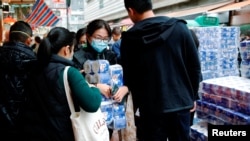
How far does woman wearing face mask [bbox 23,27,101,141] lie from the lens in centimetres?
206

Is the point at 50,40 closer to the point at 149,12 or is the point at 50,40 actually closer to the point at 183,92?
the point at 149,12

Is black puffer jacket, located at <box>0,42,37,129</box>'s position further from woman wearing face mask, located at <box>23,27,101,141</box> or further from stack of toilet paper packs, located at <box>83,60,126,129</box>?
stack of toilet paper packs, located at <box>83,60,126,129</box>

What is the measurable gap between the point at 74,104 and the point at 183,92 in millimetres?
867

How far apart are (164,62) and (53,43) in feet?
2.80

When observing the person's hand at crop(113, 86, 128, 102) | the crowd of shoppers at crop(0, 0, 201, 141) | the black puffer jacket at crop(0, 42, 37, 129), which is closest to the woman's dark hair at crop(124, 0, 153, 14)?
the crowd of shoppers at crop(0, 0, 201, 141)

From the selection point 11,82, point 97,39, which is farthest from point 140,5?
point 11,82

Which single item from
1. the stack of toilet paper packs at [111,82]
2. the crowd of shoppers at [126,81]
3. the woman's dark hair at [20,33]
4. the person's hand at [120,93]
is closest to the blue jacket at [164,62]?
the crowd of shoppers at [126,81]

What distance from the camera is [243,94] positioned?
3.12 meters

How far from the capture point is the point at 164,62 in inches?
91.5

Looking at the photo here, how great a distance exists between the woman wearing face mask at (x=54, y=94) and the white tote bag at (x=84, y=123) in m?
0.03

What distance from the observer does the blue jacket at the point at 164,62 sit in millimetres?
2311

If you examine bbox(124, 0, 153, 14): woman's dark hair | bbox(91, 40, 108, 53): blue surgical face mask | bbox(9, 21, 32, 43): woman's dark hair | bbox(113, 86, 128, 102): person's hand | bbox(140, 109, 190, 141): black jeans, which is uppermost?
bbox(124, 0, 153, 14): woman's dark hair

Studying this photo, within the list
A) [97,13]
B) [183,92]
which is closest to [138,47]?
[183,92]

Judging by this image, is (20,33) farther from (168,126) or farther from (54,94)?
(168,126)
